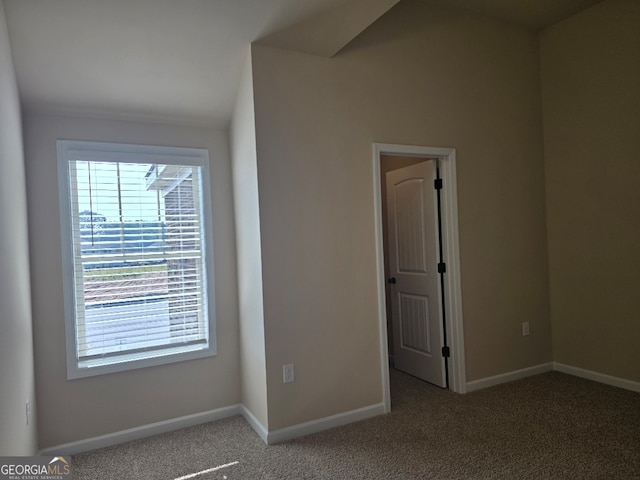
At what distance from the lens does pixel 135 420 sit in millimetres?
2898

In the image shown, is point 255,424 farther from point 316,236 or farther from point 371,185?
point 371,185

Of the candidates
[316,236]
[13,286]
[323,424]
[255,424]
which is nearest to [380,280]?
[316,236]

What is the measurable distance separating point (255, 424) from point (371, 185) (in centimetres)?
199

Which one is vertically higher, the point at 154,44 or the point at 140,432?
the point at 154,44

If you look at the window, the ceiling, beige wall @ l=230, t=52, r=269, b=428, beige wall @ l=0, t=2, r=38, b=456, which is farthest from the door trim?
beige wall @ l=0, t=2, r=38, b=456

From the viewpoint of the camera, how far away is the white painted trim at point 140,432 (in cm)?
269

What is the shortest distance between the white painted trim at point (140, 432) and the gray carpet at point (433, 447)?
2.4 inches

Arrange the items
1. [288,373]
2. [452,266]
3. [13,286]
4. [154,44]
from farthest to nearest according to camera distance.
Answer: [452,266]
[288,373]
[154,44]
[13,286]

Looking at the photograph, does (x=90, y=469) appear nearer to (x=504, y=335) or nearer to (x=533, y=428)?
(x=533, y=428)

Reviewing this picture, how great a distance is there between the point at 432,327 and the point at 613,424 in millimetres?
1417

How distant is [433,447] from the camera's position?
2.55 m

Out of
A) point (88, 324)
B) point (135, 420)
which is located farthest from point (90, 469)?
point (88, 324)

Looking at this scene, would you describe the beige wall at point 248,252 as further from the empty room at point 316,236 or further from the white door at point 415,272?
the white door at point 415,272

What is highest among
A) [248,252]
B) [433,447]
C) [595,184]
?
[595,184]
